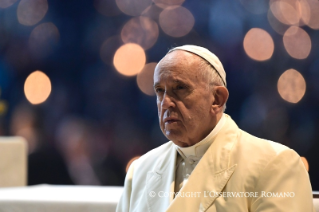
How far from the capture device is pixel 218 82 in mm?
2010

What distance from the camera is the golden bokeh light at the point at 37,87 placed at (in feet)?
12.6

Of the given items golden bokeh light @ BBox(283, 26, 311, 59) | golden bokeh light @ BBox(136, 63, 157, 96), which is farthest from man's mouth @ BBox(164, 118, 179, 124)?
golden bokeh light @ BBox(283, 26, 311, 59)

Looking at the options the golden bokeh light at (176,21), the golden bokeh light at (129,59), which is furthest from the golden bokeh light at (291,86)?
the golden bokeh light at (129,59)

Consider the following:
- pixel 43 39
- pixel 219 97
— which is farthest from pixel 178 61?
pixel 43 39

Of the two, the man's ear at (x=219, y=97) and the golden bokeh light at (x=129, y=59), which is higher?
the man's ear at (x=219, y=97)

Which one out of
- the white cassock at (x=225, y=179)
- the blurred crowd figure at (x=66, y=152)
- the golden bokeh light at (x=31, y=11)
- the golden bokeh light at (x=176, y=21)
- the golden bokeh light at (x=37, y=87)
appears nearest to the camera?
the white cassock at (x=225, y=179)

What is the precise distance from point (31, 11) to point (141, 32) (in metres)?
1.24

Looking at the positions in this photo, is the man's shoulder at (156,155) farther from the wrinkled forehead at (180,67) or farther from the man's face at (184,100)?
the wrinkled forehead at (180,67)

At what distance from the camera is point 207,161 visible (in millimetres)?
1927

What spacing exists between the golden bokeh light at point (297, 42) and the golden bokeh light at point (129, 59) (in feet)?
4.41

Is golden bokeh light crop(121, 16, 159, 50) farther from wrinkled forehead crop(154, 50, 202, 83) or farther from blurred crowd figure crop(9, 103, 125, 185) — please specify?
wrinkled forehead crop(154, 50, 202, 83)

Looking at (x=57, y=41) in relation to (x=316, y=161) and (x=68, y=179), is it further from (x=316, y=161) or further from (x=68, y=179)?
(x=316, y=161)

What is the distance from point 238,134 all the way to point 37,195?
4.20 feet

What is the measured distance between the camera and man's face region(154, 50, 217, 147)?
193 centimetres
